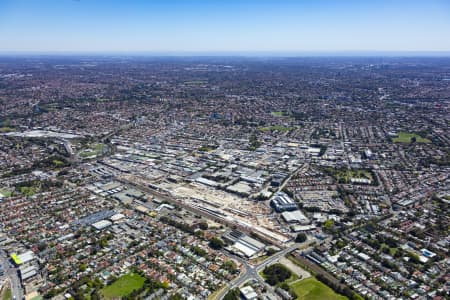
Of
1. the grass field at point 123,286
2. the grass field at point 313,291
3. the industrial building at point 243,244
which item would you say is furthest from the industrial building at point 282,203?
the grass field at point 123,286

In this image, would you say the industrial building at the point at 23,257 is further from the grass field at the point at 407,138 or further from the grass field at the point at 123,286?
the grass field at the point at 407,138

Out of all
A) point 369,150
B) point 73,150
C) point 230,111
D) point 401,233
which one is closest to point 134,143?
point 73,150

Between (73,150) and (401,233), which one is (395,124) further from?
(73,150)

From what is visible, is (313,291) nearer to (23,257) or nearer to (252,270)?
(252,270)

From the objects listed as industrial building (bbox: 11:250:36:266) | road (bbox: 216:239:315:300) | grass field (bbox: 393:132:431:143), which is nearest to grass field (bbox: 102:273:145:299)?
road (bbox: 216:239:315:300)

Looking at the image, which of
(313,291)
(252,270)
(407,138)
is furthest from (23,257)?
(407,138)

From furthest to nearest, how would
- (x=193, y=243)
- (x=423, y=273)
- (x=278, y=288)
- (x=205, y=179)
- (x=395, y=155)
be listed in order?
(x=395, y=155) → (x=205, y=179) → (x=193, y=243) → (x=423, y=273) → (x=278, y=288)
